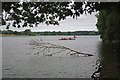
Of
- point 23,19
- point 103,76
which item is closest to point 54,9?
point 23,19

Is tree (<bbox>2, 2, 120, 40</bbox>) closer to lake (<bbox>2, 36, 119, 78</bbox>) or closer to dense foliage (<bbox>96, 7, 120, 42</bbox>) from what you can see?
dense foliage (<bbox>96, 7, 120, 42</bbox>)

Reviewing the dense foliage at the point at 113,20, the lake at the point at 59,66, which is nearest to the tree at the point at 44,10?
the dense foliage at the point at 113,20

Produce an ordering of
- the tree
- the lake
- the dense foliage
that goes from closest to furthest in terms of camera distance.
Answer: the tree, the dense foliage, the lake

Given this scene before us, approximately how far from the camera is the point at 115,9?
7930mm

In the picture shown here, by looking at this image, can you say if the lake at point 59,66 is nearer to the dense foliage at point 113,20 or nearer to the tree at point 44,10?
the dense foliage at point 113,20

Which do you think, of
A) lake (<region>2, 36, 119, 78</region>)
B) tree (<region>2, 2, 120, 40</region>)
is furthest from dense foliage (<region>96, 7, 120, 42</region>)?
lake (<region>2, 36, 119, 78</region>)

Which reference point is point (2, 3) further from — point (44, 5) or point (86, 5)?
point (86, 5)

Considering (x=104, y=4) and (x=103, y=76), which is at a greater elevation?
(x=104, y=4)

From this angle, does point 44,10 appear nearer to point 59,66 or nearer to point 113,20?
point 113,20

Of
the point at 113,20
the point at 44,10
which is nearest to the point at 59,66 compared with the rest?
the point at 113,20

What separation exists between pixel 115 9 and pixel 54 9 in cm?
189

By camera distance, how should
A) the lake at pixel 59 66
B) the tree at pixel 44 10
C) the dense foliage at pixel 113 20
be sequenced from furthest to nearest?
the lake at pixel 59 66 < the dense foliage at pixel 113 20 < the tree at pixel 44 10

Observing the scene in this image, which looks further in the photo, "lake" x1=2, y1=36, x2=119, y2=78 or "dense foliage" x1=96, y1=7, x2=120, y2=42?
"lake" x1=2, y1=36, x2=119, y2=78

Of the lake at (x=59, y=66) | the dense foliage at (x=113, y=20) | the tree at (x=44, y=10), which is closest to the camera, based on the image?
the tree at (x=44, y=10)
